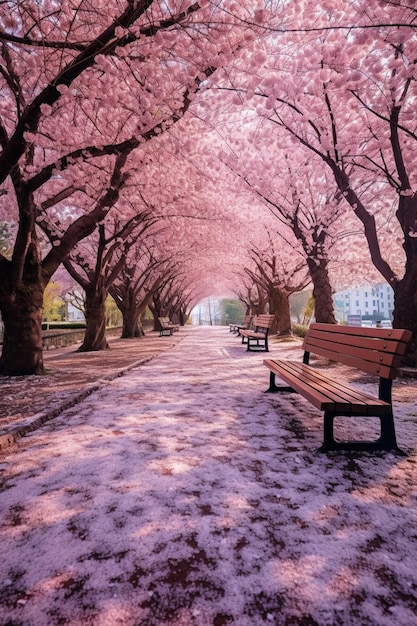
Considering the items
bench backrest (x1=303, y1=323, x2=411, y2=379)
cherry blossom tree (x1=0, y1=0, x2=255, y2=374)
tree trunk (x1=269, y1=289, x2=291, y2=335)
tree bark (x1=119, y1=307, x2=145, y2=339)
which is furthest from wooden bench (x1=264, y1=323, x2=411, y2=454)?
tree bark (x1=119, y1=307, x2=145, y2=339)

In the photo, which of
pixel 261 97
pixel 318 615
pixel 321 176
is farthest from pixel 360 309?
pixel 318 615

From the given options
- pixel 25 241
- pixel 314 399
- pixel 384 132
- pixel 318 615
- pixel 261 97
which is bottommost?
pixel 318 615

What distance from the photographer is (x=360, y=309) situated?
11531 cm

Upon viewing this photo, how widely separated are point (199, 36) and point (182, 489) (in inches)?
274

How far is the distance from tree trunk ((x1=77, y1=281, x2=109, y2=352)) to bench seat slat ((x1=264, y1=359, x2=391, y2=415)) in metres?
10.7

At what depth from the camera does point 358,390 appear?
4.07 metres

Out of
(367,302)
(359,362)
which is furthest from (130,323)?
(367,302)

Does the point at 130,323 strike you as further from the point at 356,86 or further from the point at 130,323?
the point at 356,86

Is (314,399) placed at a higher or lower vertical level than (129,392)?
higher

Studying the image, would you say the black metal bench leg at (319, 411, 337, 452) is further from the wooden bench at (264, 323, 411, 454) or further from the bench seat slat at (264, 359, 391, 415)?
the bench seat slat at (264, 359, 391, 415)

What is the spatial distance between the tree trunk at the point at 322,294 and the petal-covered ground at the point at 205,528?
27.1 ft

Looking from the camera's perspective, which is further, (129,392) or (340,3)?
(340,3)

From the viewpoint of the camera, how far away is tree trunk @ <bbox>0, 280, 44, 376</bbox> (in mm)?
8164

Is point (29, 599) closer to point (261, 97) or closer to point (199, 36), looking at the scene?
point (199, 36)
